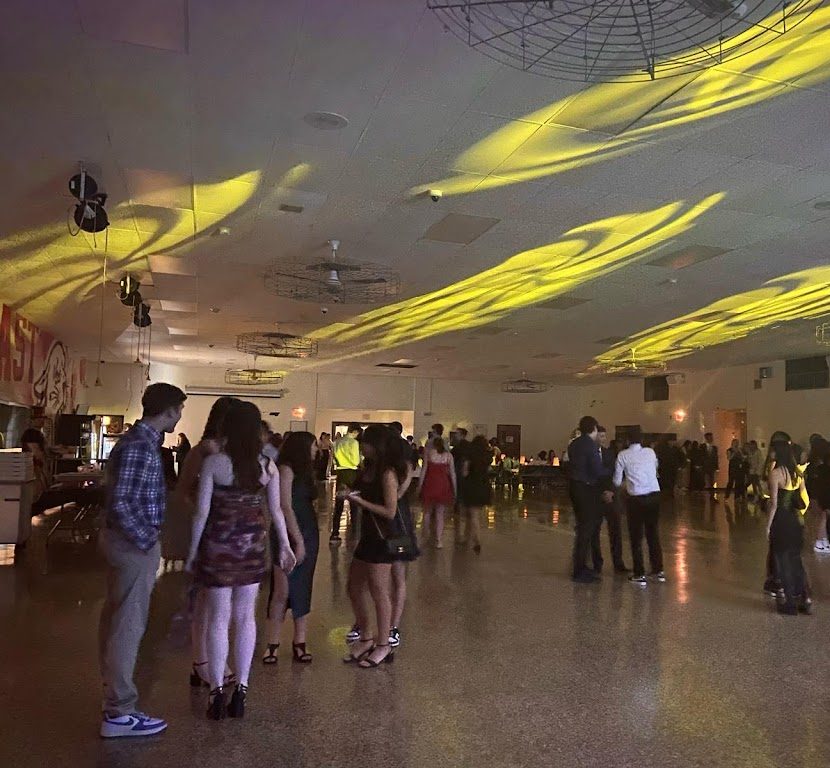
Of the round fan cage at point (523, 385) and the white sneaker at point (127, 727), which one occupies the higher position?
the round fan cage at point (523, 385)

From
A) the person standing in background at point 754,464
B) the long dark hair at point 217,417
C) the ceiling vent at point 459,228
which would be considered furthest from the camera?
the person standing in background at point 754,464

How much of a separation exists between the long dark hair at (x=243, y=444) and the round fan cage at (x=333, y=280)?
5.24 metres

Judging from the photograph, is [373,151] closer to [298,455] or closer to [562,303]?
[298,455]

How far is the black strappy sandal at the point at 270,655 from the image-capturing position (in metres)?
4.13

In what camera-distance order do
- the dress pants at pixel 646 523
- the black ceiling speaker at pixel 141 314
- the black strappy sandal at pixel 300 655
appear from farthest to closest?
the black ceiling speaker at pixel 141 314 → the dress pants at pixel 646 523 → the black strappy sandal at pixel 300 655

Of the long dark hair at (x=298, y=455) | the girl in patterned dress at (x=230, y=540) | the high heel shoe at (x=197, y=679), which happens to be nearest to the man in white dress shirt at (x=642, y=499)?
the long dark hair at (x=298, y=455)

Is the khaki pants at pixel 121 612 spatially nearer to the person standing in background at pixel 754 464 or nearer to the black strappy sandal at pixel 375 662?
the black strappy sandal at pixel 375 662

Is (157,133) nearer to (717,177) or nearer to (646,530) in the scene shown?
(717,177)

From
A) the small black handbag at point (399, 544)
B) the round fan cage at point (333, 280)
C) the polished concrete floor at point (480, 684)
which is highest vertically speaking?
the round fan cage at point (333, 280)

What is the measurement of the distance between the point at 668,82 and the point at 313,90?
89.6 inches

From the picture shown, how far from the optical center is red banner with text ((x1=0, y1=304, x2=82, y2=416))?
39.1ft

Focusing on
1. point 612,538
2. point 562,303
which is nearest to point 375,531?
point 612,538

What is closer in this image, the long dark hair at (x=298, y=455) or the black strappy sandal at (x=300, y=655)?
the long dark hair at (x=298, y=455)

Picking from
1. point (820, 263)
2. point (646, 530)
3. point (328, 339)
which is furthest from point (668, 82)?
point (328, 339)
